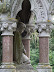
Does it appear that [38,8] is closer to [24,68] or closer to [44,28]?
[44,28]

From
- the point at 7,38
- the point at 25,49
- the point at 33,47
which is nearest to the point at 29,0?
the point at 7,38

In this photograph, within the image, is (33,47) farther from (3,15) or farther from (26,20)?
(3,15)

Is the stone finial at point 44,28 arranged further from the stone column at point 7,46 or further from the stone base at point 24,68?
the stone base at point 24,68

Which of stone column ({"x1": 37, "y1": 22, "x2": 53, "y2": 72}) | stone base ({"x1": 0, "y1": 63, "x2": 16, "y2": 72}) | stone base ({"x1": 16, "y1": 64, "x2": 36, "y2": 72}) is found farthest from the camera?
stone base ({"x1": 16, "y1": 64, "x2": 36, "y2": 72})

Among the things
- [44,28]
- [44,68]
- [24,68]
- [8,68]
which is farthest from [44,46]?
[8,68]

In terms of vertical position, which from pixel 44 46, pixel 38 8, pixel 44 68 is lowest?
pixel 44 68

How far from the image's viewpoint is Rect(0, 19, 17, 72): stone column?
66.7 feet

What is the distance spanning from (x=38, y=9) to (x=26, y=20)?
9.54ft

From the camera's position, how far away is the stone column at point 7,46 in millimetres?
20328

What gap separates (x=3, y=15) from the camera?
20531 mm

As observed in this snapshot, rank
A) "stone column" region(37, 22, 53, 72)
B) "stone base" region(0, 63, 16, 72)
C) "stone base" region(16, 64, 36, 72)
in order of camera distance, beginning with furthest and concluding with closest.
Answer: "stone base" region(16, 64, 36, 72)
"stone column" region(37, 22, 53, 72)
"stone base" region(0, 63, 16, 72)

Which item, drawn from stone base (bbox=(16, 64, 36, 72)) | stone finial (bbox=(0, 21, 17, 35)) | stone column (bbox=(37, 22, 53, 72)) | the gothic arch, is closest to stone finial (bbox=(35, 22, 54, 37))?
stone column (bbox=(37, 22, 53, 72))

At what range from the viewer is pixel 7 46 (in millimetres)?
20422

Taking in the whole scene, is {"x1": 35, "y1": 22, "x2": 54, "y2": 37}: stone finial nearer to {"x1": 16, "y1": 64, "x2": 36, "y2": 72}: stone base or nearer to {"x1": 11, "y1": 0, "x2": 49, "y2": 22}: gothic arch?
{"x1": 11, "y1": 0, "x2": 49, "y2": 22}: gothic arch
